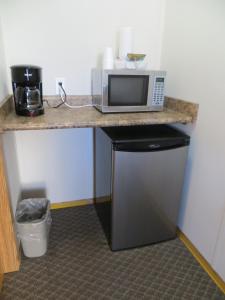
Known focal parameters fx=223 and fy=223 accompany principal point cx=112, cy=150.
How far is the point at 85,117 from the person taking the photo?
4.60ft

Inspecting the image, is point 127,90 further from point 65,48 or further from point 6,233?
point 6,233

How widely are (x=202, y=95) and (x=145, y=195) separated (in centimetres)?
74

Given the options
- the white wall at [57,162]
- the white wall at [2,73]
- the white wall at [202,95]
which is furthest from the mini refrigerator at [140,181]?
the white wall at [2,73]

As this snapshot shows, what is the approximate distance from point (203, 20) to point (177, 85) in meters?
0.44

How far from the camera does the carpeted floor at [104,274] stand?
4.32 ft

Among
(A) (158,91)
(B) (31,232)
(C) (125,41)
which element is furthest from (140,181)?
(C) (125,41)

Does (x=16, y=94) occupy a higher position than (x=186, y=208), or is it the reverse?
(x=16, y=94)

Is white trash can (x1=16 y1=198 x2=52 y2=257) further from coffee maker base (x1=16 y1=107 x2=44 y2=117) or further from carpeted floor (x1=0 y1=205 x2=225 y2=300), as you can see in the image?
coffee maker base (x1=16 y1=107 x2=44 y2=117)

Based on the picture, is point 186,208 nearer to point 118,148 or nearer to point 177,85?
point 118,148

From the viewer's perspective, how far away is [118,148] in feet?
4.36

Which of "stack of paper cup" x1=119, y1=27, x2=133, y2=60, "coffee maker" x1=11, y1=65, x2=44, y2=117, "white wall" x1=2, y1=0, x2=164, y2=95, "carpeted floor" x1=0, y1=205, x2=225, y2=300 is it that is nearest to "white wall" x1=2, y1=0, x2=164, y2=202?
"white wall" x1=2, y1=0, x2=164, y2=95

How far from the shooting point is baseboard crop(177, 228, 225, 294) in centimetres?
137

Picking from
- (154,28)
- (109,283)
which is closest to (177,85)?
(154,28)

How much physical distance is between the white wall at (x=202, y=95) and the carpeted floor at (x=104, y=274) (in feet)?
0.62
